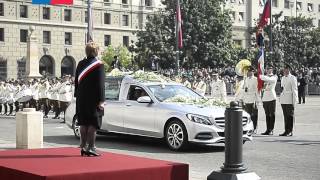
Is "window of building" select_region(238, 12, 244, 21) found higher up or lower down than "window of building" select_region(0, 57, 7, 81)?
higher up

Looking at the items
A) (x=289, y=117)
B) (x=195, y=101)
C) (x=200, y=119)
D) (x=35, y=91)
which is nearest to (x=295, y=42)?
(x=35, y=91)

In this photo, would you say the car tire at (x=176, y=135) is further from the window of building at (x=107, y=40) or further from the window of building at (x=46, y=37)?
the window of building at (x=107, y=40)

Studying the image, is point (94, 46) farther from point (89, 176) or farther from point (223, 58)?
point (223, 58)

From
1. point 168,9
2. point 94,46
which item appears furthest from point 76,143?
point 168,9

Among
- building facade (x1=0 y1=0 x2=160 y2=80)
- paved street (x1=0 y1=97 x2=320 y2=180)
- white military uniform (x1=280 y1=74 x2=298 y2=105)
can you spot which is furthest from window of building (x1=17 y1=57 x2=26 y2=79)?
white military uniform (x1=280 y1=74 x2=298 y2=105)

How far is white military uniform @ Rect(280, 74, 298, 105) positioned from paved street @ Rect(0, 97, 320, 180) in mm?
1045

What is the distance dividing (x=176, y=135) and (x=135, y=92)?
2.00 meters

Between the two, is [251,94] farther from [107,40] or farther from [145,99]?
[107,40]

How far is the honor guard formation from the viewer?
84.0 feet

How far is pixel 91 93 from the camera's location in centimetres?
885

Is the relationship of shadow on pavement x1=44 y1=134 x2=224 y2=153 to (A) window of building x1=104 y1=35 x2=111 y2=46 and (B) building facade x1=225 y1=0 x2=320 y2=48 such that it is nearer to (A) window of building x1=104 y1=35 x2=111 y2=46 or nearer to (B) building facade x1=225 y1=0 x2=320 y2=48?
(A) window of building x1=104 y1=35 x2=111 y2=46

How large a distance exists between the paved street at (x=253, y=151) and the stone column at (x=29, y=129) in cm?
61

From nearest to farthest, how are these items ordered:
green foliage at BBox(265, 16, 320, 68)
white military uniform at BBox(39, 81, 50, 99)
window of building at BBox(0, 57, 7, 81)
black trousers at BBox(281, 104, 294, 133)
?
black trousers at BBox(281, 104, 294, 133)
white military uniform at BBox(39, 81, 50, 99)
green foliage at BBox(265, 16, 320, 68)
window of building at BBox(0, 57, 7, 81)

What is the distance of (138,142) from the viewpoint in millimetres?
15539
